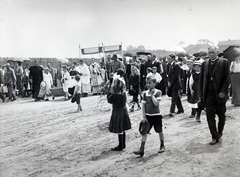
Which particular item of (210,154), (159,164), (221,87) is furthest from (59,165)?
(221,87)

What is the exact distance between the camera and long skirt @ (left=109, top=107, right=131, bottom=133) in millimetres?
5613

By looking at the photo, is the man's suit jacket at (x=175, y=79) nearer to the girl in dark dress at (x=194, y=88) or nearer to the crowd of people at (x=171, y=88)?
the crowd of people at (x=171, y=88)

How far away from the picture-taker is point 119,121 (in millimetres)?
5633

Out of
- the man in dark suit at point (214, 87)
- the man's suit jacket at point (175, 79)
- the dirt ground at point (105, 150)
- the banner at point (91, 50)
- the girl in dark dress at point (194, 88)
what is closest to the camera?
the dirt ground at point (105, 150)

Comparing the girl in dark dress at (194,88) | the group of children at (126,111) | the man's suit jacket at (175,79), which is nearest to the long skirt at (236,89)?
the girl in dark dress at (194,88)

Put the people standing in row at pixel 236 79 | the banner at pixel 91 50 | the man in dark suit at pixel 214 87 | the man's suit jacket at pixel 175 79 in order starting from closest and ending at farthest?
the man in dark suit at pixel 214 87
the man's suit jacket at pixel 175 79
the people standing in row at pixel 236 79
the banner at pixel 91 50

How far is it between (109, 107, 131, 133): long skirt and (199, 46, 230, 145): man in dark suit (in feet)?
5.28

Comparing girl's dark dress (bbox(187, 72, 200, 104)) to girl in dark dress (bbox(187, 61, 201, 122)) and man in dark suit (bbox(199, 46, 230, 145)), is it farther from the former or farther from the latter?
man in dark suit (bbox(199, 46, 230, 145))

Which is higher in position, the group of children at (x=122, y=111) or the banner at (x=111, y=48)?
the banner at (x=111, y=48)

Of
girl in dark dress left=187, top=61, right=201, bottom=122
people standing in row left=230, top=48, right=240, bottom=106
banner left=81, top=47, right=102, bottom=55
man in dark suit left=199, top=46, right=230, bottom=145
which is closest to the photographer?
man in dark suit left=199, top=46, right=230, bottom=145

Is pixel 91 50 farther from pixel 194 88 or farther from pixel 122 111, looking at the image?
pixel 122 111

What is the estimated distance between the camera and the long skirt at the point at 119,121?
5.61 m

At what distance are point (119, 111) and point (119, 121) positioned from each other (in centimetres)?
20

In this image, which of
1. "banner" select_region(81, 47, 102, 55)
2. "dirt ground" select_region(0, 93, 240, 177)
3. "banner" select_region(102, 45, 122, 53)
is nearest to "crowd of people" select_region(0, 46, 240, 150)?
"dirt ground" select_region(0, 93, 240, 177)
